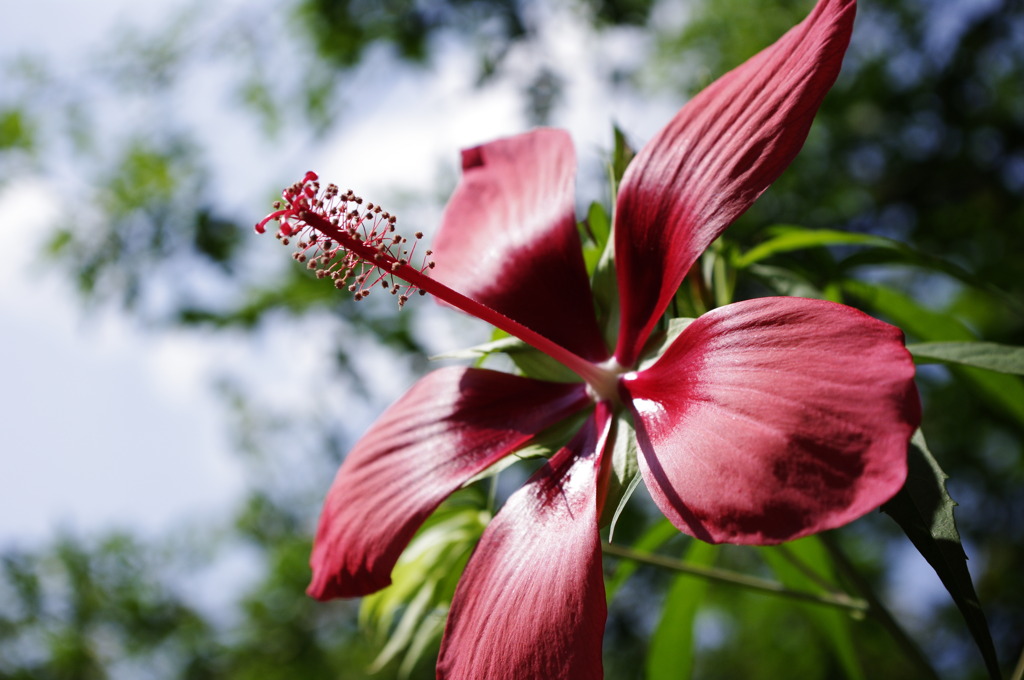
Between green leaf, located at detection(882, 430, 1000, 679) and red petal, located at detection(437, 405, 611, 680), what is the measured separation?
6.4 inches

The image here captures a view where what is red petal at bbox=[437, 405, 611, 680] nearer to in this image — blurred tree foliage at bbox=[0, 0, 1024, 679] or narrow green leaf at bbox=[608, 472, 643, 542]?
narrow green leaf at bbox=[608, 472, 643, 542]

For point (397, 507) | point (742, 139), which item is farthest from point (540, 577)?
point (742, 139)

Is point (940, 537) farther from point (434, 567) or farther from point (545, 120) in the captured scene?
point (545, 120)

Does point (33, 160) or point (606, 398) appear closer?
point (606, 398)

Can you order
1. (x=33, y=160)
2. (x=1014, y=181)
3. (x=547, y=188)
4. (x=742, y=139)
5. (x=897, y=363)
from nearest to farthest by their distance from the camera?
(x=897, y=363) → (x=742, y=139) → (x=547, y=188) → (x=1014, y=181) → (x=33, y=160)

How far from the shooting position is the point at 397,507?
0.60m

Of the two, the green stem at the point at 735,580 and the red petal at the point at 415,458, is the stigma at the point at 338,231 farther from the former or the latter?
the green stem at the point at 735,580

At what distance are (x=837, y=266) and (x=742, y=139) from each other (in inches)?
12.1

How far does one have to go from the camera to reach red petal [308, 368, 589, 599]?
1.94 feet

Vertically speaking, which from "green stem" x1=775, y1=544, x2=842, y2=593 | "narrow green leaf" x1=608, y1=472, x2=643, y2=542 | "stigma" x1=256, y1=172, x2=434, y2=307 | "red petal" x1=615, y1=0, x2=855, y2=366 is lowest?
"green stem" x1=775, y1=544, x2=842, y2=593

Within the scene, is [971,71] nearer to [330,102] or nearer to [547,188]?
[330,102]

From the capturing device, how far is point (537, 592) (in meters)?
0.49

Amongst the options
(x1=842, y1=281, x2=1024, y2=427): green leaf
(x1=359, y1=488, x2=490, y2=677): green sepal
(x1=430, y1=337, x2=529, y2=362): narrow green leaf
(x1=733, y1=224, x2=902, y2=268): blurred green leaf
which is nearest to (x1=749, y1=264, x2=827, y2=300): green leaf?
(x1=733, y1=224, x2=902, y2=268): blurred green leaf

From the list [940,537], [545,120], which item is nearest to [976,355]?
[940,537]
